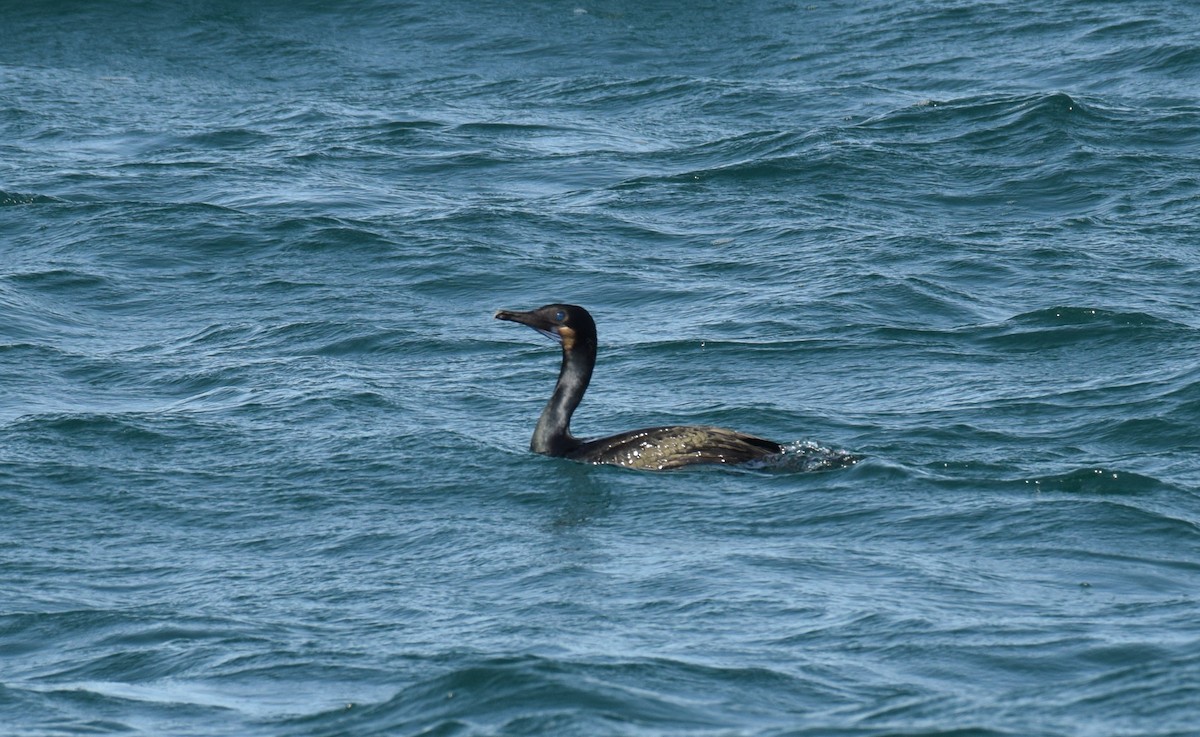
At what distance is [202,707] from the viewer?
8461 millimetres

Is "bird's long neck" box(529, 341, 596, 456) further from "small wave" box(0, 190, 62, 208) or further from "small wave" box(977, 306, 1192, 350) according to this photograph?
"small wave" box(0, 190, 62, 208)

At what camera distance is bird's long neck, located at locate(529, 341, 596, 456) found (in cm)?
1224

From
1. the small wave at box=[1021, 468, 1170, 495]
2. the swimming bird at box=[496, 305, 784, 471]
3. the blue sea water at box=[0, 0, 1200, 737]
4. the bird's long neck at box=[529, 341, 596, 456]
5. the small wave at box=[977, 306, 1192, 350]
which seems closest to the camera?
the blue sea water at box=[0, 0, 1200, 737]

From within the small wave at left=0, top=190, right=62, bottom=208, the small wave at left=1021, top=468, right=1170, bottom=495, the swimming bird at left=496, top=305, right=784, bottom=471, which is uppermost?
the small wave at left=0, top=190, right=62, bottom=208

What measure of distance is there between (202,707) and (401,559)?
205 cm

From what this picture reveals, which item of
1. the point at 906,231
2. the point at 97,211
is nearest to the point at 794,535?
the point at 906,231

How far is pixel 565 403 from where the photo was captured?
1240 cm

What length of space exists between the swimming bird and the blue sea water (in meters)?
0.15

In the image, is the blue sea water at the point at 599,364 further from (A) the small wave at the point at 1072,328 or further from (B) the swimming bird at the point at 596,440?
(B) the swimming bird at the point at 596,440

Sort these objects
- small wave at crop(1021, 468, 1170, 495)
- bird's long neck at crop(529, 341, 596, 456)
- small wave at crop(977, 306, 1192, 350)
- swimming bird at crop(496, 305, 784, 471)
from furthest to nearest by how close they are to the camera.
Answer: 1. small wave at crop(977, 306, 1192, 350)
2. bird's long neck at crop(529, 341, 596, 456)
3. swimming bird at crop(496, 305, 784, 471)
4. small wave at crop(1021, 468, 1170, 495)

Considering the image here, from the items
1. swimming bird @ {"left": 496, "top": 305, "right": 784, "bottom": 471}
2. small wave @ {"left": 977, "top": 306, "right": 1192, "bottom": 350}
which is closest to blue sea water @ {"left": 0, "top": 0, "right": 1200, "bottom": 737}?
small wave @ {"left": 977, "top": 306, "right": 1192, "bottom": 350}

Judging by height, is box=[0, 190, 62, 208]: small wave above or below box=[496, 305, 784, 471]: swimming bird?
above

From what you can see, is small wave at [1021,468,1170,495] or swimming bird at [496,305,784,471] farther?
swimming bird at [496,305,784,471]

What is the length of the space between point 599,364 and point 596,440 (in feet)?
7.53
